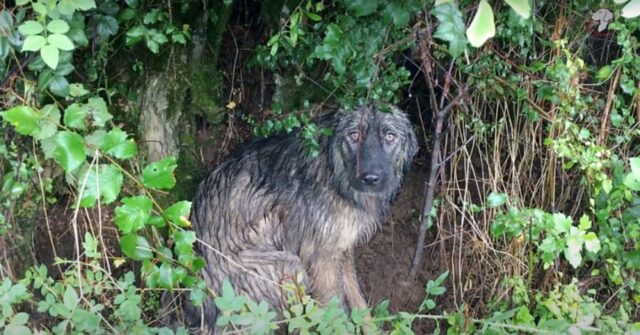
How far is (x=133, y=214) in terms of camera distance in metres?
2.96

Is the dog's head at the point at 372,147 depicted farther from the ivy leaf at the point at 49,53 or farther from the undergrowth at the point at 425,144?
the ivy leaf at the point at 49,53

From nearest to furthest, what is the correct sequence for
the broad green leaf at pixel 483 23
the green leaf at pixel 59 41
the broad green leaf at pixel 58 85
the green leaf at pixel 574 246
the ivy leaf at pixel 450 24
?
1. the broad green leaf at pixel 483 23
2. the ivy leaf at pixel 450 24
3. the green leaf at pixel 59 41
4. the broad green leaf at pixel 58 85
5. the green leaf at pixel 574 246

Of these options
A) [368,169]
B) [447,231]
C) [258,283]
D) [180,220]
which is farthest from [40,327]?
[447,231]

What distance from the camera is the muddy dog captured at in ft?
14.3

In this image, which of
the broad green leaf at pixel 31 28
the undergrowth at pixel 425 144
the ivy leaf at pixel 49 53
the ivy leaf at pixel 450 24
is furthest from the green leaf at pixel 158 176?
the ivy leaf at pixel 450 24

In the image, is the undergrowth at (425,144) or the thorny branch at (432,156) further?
the thorny branch at (432,156)

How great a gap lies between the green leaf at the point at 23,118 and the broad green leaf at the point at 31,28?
1.01ft

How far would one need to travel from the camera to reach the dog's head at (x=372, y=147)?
164 inches

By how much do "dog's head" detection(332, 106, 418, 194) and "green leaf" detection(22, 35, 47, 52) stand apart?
167cm

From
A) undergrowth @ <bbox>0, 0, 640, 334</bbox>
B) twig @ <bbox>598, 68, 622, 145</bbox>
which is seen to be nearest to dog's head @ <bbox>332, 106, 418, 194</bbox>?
undergrowth @ <bbox>0, 0, 640, 334</bbox>

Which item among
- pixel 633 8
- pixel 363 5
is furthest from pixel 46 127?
pixel 633 8

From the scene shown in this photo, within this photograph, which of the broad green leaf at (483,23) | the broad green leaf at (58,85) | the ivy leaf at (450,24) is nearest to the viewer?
the broad green leaf at (483,23)

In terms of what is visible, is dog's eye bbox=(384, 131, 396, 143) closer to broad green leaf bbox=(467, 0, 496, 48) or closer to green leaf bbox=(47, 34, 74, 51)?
green leaf bbox=(47, 34, 74, 51)

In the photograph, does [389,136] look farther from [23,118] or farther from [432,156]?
[23,118]
